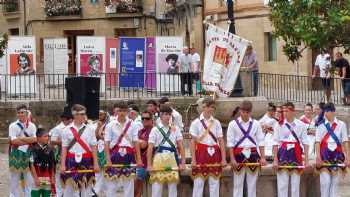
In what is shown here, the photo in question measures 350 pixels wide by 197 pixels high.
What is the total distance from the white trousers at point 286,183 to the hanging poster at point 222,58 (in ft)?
8.54

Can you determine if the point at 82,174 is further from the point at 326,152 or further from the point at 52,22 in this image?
the point at 52,22

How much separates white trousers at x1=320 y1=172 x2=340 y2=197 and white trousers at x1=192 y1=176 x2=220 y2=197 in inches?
62.7

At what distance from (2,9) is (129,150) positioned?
134 feet

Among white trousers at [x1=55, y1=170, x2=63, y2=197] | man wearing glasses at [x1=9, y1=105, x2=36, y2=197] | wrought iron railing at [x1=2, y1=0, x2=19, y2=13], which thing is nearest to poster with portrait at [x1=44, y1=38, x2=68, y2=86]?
white trousers at [x1=55, y1=170, x2=63, y2=197]

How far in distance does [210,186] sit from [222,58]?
3.00 m

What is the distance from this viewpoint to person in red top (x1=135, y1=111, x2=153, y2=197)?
48.9 ft

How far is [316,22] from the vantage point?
17.3 metres

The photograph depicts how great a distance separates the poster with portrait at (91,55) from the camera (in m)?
30.0

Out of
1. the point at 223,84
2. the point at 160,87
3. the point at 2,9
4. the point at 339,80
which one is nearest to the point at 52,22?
the point at 2,9

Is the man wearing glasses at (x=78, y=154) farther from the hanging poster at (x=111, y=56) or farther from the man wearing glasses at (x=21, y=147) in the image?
the hanging poster at (x=111, y=56)

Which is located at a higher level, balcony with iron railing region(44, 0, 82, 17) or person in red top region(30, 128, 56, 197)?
→ balcony with iron railing region(44, 0, 82, 17)

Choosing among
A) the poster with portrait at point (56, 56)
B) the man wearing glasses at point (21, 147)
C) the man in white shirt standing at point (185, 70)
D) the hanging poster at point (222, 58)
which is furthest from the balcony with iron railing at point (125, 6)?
the man wearing glasses at point (21, 147)

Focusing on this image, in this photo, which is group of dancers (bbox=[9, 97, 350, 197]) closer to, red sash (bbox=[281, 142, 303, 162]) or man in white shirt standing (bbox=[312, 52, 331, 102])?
red sash (bbox=[281, 142, 303, 162])

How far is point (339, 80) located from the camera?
26.5 metres
